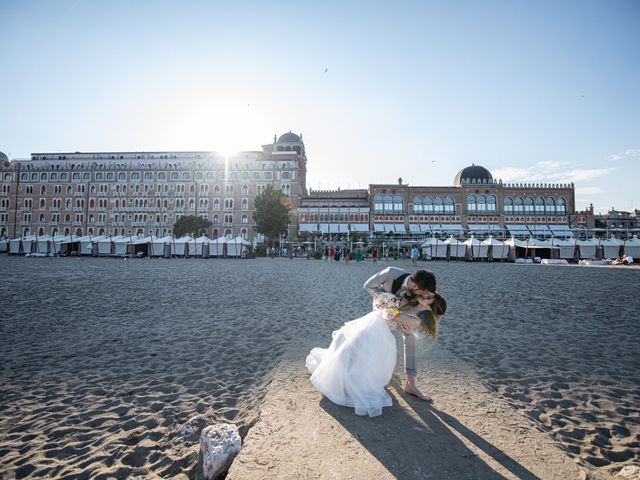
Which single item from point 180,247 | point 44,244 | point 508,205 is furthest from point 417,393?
point 508,205

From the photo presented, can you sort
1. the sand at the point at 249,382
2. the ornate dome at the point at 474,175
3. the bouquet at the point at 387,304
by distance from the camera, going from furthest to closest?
the ornate dome at the point at 474,175 → the bouquet at the point at 387,304 → the sand at the point at 249,382

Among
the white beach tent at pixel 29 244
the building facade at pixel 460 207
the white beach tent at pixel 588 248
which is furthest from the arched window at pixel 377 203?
the white beach tent at pixel 29 244

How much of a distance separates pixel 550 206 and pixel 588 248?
28.3 m

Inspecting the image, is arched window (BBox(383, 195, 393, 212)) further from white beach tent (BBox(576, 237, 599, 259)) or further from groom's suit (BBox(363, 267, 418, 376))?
groom's suit (BBox(363, 267, 418, 376))

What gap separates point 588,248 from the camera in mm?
32812

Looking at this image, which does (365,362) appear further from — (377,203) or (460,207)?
(460,207)

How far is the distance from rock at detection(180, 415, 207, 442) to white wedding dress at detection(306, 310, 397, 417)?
979mm

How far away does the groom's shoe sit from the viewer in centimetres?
295

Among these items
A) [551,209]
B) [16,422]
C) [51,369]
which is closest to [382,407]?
[16,422]

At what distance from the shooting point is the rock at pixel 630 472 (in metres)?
2.03

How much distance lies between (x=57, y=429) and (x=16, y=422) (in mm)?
405

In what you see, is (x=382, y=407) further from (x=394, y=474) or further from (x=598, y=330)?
(x=598, y=330)

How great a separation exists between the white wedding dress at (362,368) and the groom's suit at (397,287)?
11.5 inches

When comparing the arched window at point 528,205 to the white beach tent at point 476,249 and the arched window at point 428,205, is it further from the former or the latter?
the white beach tent at point 476,249
